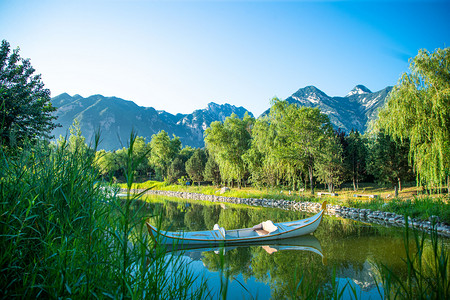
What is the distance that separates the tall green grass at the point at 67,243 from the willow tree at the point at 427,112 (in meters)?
13.3

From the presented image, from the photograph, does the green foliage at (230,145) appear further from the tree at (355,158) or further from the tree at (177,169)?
the tree at (177,169)

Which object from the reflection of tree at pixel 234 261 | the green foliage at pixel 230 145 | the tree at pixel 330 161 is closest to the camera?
the reflection of tree at pixel 234 261

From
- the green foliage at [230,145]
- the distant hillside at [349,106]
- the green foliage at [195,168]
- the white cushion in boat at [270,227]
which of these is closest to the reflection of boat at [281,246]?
the white cushion in boat at [270,227]

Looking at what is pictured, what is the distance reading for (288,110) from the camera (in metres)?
25.3

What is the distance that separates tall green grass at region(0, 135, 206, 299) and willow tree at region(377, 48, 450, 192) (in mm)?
13346

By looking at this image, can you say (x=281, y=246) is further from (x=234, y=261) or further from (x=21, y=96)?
(x=21, y=96)

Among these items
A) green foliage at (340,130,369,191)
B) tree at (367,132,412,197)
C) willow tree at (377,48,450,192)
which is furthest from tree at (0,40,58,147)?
green foliage at (340,130,369,191)

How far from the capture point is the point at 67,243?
7.00ft

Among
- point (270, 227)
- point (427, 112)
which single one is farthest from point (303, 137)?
point (270, 227)

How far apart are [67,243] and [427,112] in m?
14.8

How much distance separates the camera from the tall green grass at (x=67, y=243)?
199cm

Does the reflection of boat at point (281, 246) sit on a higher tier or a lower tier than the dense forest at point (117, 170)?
lower

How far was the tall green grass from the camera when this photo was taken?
1988 mm

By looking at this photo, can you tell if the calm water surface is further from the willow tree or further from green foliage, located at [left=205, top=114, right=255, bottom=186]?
green foliage, located at [left=205, top=114, right=255, bottom=186]
